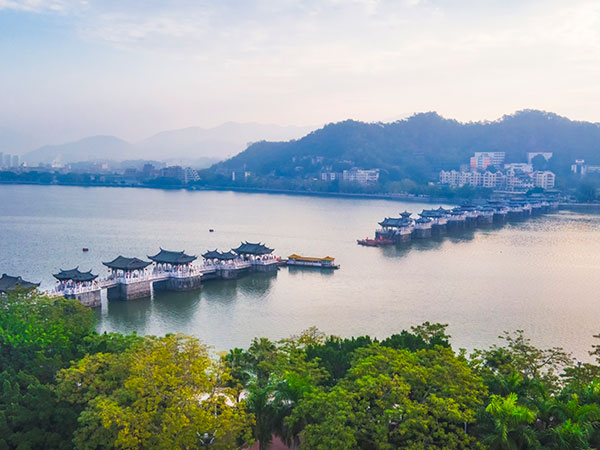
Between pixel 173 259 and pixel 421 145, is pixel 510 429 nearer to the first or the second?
pixel 173 259

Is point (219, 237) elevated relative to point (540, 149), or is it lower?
lower

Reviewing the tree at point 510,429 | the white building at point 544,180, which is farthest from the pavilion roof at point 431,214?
the white building at point 544,180

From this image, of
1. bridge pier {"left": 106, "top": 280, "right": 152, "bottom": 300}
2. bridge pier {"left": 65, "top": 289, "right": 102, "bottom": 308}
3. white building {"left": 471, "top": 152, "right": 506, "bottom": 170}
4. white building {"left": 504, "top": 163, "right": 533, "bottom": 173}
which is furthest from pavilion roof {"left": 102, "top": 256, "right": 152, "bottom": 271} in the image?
white building {"left": 471, "top": 152, "right": 506, "bottom": 170}

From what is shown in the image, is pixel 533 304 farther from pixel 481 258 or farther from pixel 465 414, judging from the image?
pixel 465 414

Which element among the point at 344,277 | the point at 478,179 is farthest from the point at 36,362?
the point at 478,179

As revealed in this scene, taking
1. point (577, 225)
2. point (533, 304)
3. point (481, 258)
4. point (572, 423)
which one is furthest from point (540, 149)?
point (572, 423)

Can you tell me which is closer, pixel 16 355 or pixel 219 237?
pixel 16 355

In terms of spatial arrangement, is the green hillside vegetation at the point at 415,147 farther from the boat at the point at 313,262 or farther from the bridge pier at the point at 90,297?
the bridge pier at the point at 90,297
